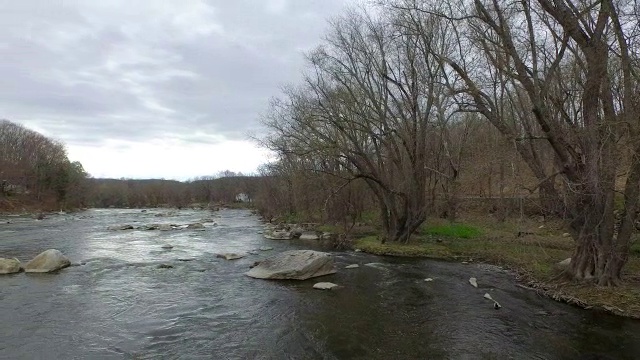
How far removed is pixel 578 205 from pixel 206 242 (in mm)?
22006

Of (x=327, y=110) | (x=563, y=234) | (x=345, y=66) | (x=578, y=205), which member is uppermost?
(x=345, y=66)

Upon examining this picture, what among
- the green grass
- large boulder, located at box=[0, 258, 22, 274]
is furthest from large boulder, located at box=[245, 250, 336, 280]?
the green grass

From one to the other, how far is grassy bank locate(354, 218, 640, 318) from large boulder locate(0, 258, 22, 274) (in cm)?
1604

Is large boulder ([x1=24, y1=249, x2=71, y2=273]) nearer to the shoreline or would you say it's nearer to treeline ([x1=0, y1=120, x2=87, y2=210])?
the shoreline

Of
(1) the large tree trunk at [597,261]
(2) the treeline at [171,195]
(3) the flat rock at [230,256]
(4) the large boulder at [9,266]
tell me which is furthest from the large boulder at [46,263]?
(2) the treeline at [171,195]

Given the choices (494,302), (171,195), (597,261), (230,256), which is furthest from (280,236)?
(171,195)

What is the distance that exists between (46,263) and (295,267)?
33.5 ft

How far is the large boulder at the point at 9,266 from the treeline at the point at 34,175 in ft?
211

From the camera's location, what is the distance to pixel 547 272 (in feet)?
50.3

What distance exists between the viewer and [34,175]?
260 feet

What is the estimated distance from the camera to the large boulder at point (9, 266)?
16.5 meters

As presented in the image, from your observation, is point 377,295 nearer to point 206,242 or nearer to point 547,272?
point 547,272

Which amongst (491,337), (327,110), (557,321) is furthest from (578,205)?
(327,110)

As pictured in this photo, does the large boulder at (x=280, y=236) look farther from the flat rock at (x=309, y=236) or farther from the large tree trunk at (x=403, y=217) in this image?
the large tree trunk at (x=403, y=217)
